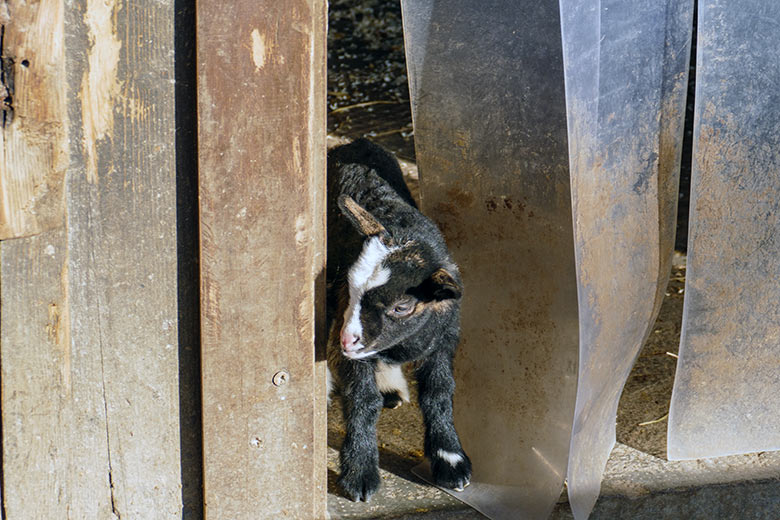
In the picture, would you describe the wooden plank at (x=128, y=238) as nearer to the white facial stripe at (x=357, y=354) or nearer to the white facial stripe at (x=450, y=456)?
the white facial stripe at (x=357, y=354)

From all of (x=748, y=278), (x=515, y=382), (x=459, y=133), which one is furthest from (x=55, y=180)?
(x=748, y=278)

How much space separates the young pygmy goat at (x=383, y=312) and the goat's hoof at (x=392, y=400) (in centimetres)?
20

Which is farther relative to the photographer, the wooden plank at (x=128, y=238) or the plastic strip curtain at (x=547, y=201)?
the plastic strip curtain at (x=547, y=201)

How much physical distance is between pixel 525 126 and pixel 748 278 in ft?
2.83

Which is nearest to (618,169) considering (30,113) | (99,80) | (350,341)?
(350,341)

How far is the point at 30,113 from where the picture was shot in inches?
82.4

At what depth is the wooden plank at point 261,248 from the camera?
228cm

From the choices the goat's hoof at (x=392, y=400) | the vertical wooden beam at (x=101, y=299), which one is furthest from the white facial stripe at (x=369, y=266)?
the goat's hoof at (x=392, y=400)

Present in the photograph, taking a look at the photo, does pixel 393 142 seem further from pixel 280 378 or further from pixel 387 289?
pixel 280 378

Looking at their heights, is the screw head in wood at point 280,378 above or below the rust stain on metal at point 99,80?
below

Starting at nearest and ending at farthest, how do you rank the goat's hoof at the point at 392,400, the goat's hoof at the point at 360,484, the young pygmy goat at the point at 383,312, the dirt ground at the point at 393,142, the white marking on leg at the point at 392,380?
the young pygmy goat at the point at 383,312 < the goat's hoof at the point at 360,484 < the white marking on leg at the point at 392,380 < the dirt ground at the point at 393,142 < the goat's hoof at the point at 392,400

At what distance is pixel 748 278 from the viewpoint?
282cm

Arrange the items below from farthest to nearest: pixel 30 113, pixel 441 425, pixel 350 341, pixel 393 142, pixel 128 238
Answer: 1. pixel 393 142
2. pixel 441 425
3. pixel 350 341
4. pixel 128 238
5. pixel 30 113

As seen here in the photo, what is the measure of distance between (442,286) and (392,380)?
826 millimetres
